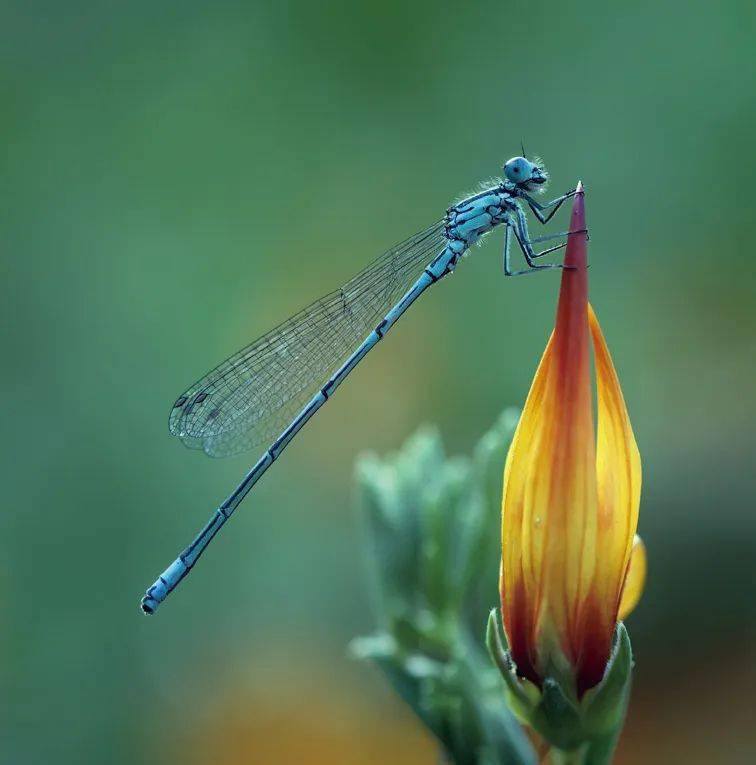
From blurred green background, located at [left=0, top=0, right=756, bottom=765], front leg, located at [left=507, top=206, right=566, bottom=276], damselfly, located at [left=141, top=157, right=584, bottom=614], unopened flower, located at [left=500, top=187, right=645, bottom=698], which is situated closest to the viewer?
unopened flower, located at [left=500, top=187, right=645, bottom=698]

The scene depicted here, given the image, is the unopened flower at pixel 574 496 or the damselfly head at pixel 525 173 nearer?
the unopened flower at pixel 574 496

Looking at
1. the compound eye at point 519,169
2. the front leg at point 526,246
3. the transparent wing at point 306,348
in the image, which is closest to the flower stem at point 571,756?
the front leg at point 526,246

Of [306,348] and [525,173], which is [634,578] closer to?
[525,173]

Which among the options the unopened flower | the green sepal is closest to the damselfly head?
the unopened flower

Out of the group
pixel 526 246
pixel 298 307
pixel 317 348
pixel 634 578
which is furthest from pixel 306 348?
pixel 634 578

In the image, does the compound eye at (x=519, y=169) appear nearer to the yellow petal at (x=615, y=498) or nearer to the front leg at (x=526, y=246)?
the front leg at (x=526, y=246)

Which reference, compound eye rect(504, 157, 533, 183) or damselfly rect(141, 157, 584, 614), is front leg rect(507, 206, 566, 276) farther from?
compound eye rect(504, 157, 533, 183)

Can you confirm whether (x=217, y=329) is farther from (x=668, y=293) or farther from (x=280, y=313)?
A: (x=668, y=293)

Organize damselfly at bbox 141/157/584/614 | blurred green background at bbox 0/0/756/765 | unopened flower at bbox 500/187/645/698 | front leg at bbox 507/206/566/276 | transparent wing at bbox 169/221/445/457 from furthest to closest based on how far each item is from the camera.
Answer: blurred green background at bbox 0/0/756/765 < transparent wing at bbox 169/221/445/457 < damselfly at bbox 141/157/584/614 < front leg at bbox 507/206/566/276 < unopened flower at bbox 500/187/645/698
